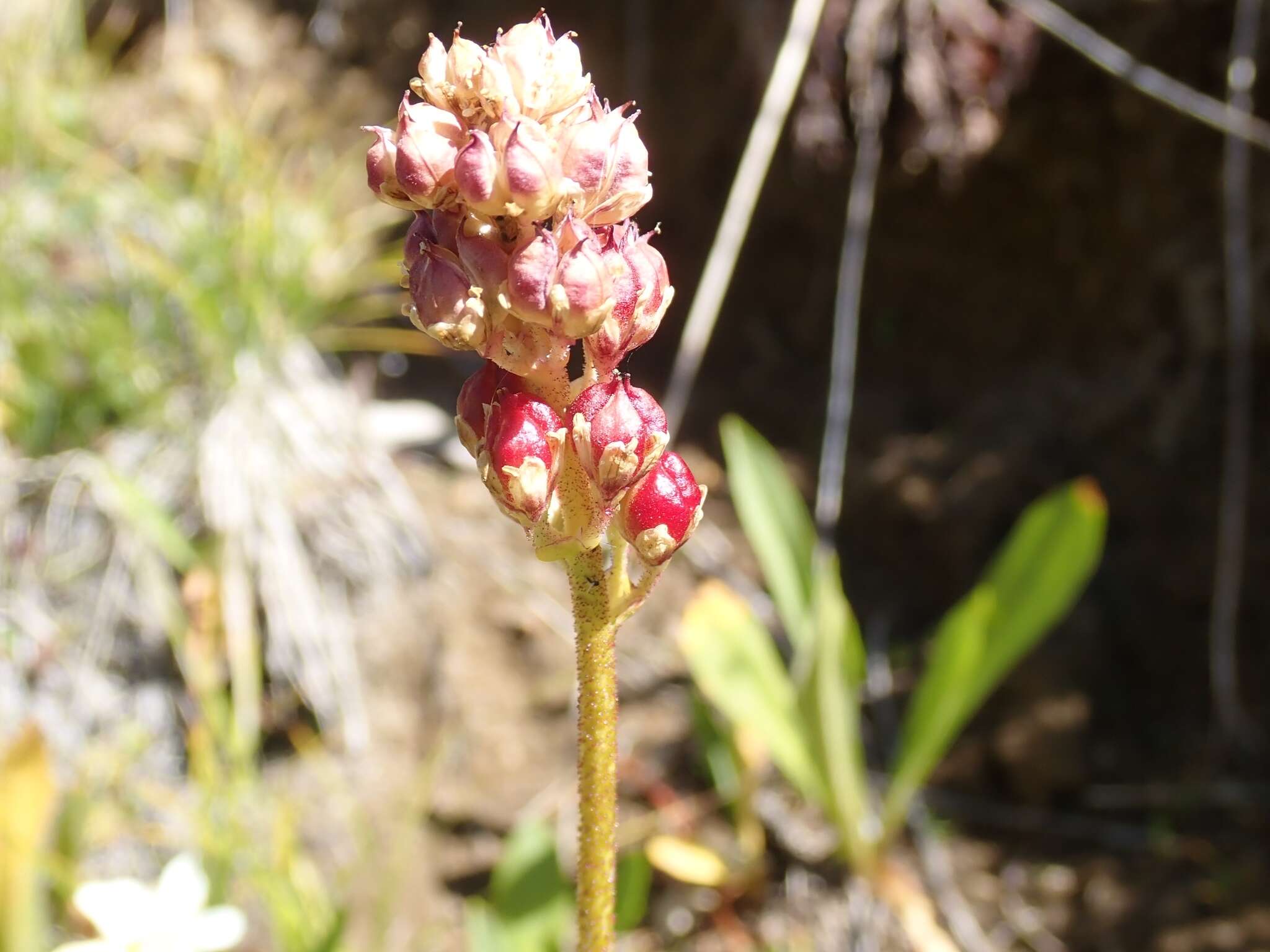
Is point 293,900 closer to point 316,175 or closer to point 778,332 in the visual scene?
point 778,332

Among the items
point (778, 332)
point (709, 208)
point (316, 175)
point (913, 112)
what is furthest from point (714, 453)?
point (316, 175)

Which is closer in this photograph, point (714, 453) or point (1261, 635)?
point (1261, 635)

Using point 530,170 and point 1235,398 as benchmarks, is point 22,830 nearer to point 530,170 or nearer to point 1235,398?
point 530,170

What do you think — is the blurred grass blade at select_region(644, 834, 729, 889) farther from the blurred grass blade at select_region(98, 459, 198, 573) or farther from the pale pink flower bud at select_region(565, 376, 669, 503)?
Answer: the pale pink flower bud at select_region(565, 376, 669, 503)

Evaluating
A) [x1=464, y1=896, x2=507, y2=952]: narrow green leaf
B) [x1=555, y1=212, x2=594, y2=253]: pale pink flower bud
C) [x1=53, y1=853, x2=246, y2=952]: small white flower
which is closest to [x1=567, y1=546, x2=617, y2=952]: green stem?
[x1=555, y1=212, x2=594, y2=253]: pale pink flower bud

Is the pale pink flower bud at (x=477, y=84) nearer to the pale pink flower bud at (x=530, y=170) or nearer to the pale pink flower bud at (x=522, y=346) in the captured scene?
the pale pink flower bud at (x=530, y=170)

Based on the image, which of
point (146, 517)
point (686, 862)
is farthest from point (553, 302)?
point (146, 517)

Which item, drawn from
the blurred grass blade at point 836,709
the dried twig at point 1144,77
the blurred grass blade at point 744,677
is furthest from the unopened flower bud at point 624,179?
the dried twig at point 1144,77
